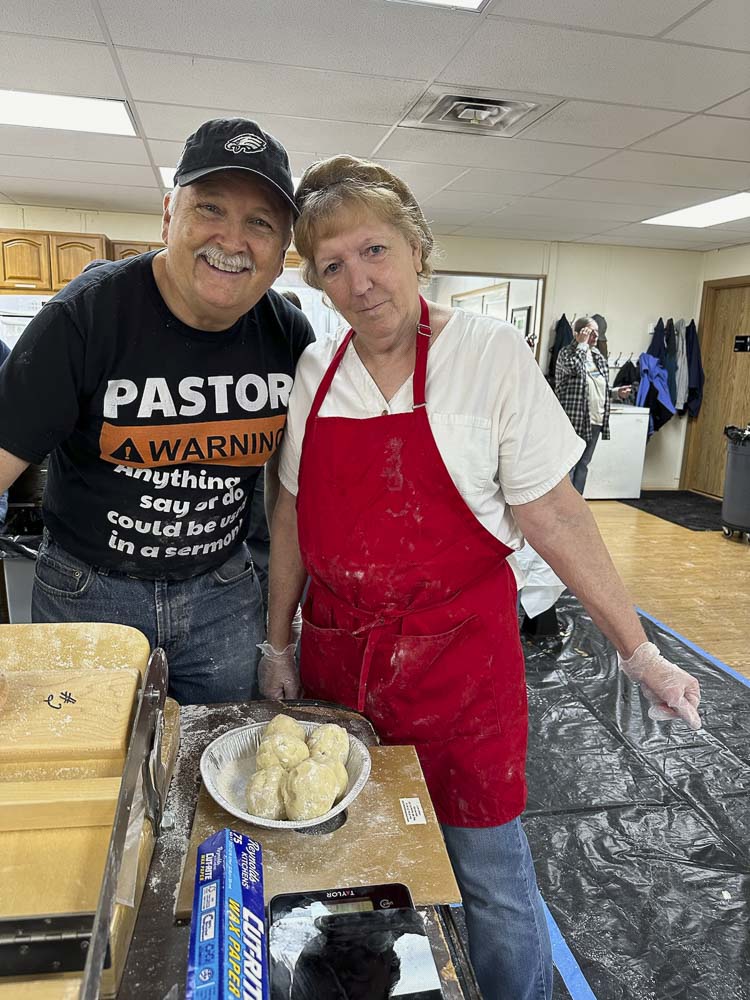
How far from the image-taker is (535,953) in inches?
45.9

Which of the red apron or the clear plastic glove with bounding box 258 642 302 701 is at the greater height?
the red apron

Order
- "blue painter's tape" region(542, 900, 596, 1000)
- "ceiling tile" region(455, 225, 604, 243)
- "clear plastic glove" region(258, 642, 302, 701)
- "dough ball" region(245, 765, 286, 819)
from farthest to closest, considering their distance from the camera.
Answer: "ceiling tile" region(455, 225, 604, 243) → "blue painter's tape" region(542, 900, 596, 1000) → "clear plastic glove" region(258, 642, 302, 701) → "dough ball" region(245, 765, 286, 819)

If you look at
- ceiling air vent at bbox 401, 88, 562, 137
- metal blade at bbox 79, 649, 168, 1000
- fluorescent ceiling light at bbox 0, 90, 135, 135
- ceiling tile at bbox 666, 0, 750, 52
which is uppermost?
ceiling air vent at bbox 401, 88, 562, 137

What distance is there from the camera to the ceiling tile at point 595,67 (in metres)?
2.48

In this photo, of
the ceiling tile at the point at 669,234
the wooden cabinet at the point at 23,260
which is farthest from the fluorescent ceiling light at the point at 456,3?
the wooden cabinet at the point at 23,260

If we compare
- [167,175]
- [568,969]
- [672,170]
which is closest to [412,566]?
[568,969]

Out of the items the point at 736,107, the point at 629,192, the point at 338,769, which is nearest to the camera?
the point at 338,769

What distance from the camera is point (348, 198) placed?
3.61ft

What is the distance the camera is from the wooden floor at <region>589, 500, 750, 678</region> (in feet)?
11.6

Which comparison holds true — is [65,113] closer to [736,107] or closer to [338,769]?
[736,107]

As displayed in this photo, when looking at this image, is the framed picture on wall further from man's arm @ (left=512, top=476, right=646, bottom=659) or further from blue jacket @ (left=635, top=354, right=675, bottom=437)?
man's arm @ (left=512, top=476, right=646, bottom=659)

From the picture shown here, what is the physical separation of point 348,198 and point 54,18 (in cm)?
210

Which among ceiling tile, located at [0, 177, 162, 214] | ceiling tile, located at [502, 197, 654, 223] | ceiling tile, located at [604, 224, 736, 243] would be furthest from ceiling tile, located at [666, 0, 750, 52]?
ceiling tile, located at [0, 177, 162, 214]

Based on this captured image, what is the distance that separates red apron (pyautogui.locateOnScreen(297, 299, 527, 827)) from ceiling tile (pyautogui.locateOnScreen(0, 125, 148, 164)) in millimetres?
3402
